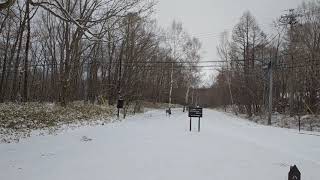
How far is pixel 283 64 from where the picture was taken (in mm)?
41125

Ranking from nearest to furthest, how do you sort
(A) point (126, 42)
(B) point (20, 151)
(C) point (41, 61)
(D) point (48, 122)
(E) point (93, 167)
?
(E) point (93, 167) → (B) point (20, 151) → (D) point (48, 122) → (A) point (126, 42) → (C) point (41, 61)

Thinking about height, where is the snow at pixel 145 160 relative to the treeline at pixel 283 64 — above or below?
below

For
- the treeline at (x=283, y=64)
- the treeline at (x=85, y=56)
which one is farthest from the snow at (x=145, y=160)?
the treeline at (x=283, y=64)

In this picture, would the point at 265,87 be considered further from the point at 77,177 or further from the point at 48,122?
the point at 77,177

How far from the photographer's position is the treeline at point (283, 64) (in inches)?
1444

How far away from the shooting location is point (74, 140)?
12742 millimetres

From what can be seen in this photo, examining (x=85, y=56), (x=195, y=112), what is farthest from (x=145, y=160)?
(x=85, y=56)

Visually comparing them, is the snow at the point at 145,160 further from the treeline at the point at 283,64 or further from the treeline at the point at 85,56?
the treeline at the point at 283,64

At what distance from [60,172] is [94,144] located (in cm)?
468

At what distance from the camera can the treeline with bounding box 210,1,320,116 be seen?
120 feet

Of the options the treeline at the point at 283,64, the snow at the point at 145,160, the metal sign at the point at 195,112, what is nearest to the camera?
the snow at the point at 145,160

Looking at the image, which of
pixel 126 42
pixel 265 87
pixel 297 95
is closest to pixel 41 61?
pixel 126 42

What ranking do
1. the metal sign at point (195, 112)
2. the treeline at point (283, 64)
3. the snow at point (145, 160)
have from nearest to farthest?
1. the snow at point (145, 160)
2. the metal sign at point (195, 112)
3. the treeline at point (283, 64)

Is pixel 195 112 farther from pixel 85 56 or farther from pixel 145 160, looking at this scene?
pixel 85 56
